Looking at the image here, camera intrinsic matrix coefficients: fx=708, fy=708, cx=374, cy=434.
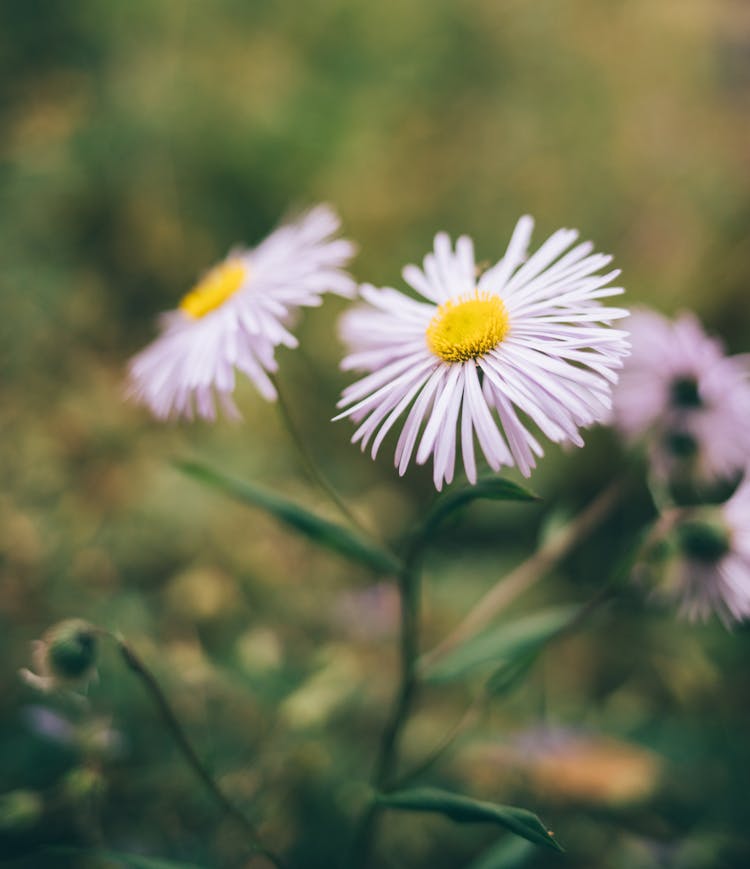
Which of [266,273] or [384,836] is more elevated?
[266,273]

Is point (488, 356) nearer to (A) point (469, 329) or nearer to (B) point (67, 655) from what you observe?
(A) point (469, 329)

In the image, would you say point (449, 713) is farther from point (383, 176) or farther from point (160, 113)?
point (160, 113)

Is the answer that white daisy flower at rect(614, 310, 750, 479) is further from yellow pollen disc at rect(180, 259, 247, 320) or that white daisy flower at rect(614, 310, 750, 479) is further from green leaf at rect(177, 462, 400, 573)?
yellow pollen disc at rect(180, 259, 247, 320)

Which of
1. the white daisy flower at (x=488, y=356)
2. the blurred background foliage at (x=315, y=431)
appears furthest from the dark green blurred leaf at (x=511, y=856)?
the white daisy flower at (x=488, y=356)

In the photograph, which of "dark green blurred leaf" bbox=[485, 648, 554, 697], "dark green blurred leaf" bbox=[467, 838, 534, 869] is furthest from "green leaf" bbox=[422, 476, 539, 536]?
"dark green blurred leaf" bbox=[467, 838, 534, 869]

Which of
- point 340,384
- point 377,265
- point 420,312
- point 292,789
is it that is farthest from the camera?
point 377,265

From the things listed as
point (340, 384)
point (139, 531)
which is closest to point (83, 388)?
point (139, 531)
